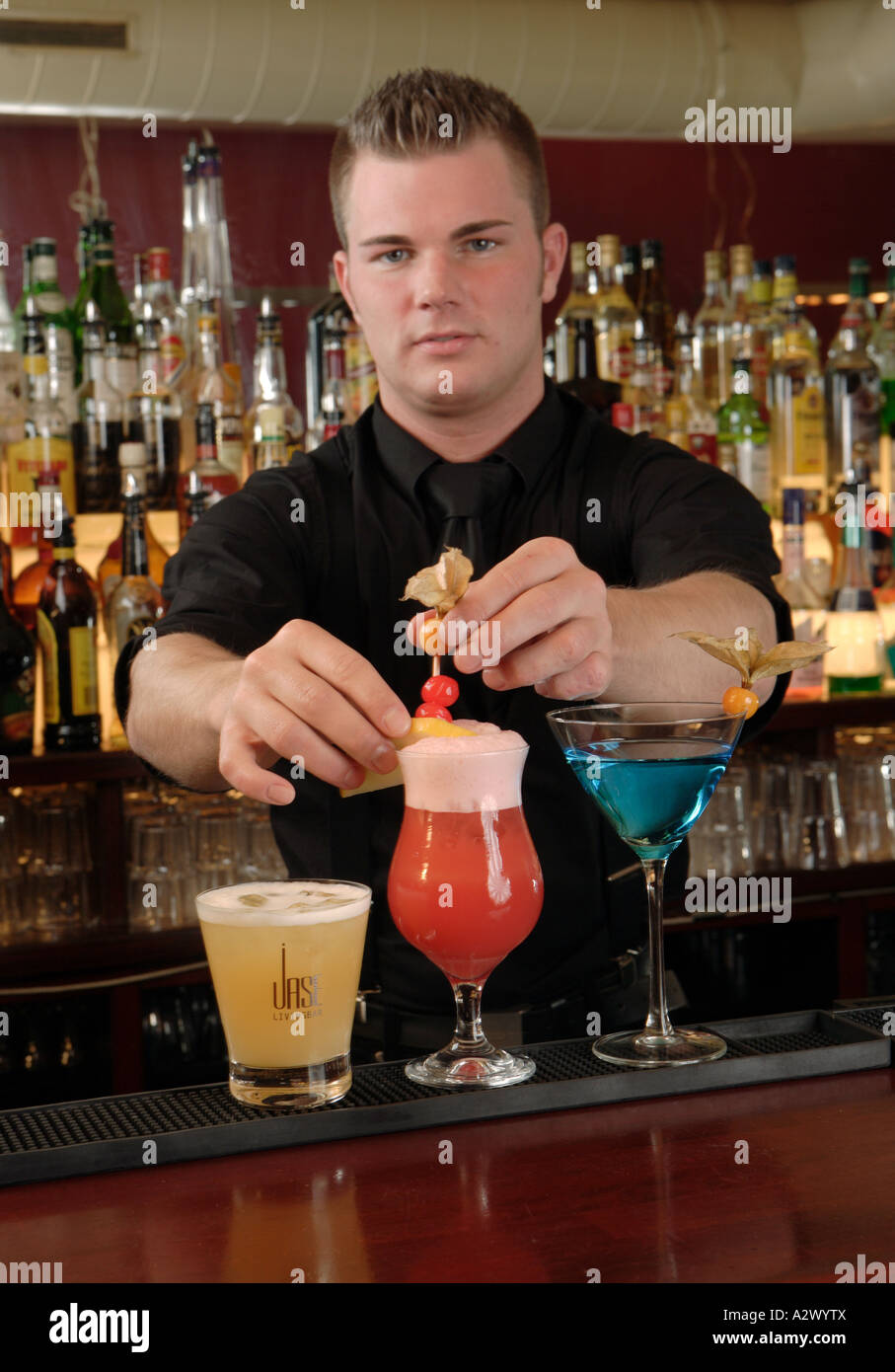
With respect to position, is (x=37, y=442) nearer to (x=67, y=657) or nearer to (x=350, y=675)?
(x=67, y=657)

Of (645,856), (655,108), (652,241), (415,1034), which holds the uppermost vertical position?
(655,108)

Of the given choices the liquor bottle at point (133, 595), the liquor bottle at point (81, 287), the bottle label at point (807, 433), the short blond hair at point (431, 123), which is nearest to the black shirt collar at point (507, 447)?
the short blond hair at point (431, 123)

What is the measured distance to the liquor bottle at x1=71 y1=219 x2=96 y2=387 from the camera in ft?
8.57

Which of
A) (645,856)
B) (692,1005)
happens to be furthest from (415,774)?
(692,1005)

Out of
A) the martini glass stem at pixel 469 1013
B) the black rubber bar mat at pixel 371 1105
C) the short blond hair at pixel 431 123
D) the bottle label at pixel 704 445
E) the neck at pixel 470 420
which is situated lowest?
the black rubber bar mat at pixel 371 1105

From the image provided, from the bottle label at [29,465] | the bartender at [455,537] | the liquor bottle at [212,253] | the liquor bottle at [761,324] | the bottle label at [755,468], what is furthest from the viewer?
the liquor bottle at [761,324]

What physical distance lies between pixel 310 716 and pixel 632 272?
2310 mm

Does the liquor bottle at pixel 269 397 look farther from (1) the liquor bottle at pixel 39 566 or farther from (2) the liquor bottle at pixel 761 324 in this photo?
(2) the liquor bottle at pixel 761 324

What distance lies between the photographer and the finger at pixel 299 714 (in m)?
1.06

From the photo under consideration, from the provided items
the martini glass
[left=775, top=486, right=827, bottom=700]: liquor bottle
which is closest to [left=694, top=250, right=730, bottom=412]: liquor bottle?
[left=775, top=486, right=827, bottom=700]: liquor bottle

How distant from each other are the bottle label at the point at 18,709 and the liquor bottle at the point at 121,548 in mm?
159
